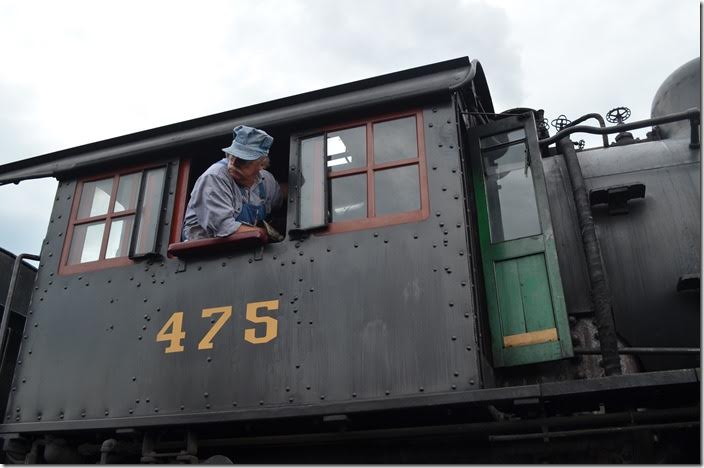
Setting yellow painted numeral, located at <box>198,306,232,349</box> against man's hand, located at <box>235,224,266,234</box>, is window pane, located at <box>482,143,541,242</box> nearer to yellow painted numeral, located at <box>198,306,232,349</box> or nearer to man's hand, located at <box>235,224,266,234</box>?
man's hand, located at <box>235,224,266,234</box>

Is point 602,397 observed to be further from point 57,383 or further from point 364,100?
point 57,383

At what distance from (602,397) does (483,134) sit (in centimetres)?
191

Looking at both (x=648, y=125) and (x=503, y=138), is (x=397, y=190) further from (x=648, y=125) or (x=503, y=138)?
(x=648, y=125)

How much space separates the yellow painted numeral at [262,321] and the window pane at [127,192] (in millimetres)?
1348

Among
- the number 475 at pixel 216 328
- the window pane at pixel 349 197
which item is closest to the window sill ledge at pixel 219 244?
the number 475 at pixel 216 328

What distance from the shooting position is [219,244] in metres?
4.16

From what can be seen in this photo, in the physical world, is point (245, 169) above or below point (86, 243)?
above

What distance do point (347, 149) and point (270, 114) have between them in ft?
2.10

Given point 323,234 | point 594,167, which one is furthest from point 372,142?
point 594,167

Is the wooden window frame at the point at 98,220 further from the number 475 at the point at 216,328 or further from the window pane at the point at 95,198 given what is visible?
the number 475 at the point at 216,328

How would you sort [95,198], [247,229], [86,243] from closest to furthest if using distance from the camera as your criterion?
[247,229] → [86,243] → [95,198]

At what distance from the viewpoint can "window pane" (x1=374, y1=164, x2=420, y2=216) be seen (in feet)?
12.9

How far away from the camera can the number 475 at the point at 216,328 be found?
3.88 meters

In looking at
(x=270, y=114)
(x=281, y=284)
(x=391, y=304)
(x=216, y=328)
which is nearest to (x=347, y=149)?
(x=270, y=114)
